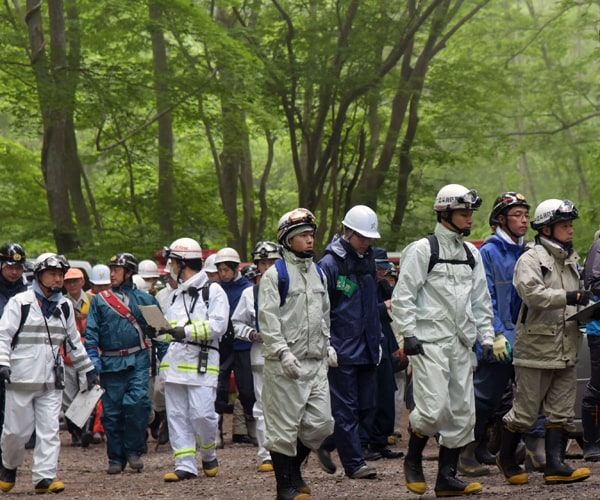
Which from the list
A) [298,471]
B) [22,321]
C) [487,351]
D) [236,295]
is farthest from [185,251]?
[487,351]

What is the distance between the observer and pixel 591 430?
368 inches

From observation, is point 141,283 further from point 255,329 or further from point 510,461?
point 510,461

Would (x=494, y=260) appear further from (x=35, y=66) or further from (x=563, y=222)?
(x=35, y=66)

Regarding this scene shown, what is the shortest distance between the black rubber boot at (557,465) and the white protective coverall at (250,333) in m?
3.55

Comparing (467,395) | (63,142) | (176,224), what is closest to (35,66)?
A: (63,142)

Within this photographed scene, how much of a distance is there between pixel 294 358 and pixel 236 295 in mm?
5511

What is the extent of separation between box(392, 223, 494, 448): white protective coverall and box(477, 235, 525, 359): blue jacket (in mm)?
765

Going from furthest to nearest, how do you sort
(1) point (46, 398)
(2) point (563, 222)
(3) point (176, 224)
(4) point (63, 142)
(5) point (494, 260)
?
(3) point (176, 224), (4) point (63, 142), (1) point (46, 398), (5) point (494, 260), (2) point (563, 222)

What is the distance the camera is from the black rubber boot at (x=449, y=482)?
767 cm

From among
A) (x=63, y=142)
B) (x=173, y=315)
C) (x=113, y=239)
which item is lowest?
(x=173, y=315)

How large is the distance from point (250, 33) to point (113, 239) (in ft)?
14.6

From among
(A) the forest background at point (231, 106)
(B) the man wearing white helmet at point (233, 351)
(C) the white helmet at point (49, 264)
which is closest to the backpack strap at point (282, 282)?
(C) the white helmet at point (49, 264)

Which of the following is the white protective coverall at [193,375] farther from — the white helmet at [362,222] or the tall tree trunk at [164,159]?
the tall tree trunk at [164,159]

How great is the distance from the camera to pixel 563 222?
8.27 metres
